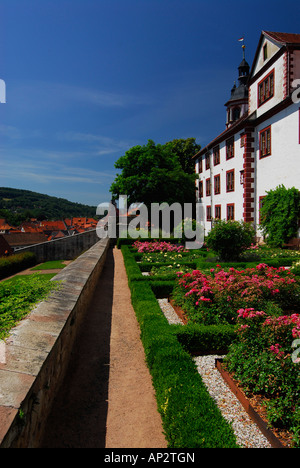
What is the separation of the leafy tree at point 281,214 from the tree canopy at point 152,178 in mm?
14025

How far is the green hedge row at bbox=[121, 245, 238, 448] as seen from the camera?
8.86ft

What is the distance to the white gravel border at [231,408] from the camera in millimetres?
3176

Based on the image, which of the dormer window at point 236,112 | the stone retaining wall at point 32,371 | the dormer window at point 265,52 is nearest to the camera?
the stone retaining wall at point 32,371

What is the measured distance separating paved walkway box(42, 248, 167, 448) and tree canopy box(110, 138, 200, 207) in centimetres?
2548

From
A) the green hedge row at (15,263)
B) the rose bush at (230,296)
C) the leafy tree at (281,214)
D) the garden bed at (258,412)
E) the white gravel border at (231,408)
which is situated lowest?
the green hedge row at (15,263)

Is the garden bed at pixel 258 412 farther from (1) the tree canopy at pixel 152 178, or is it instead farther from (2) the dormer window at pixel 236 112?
(2) the dormer window at pixel 236 112

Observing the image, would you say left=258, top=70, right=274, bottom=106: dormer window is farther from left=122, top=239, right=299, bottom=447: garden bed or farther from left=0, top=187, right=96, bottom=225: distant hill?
left=0, top=187, right=96, bottom=225: distant hill

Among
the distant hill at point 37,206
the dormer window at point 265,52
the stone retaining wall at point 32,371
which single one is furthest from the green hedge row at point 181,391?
the distant hill at point 37,206

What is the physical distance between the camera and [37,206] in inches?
7170

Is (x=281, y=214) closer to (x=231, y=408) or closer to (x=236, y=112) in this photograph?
(x=231, y=408)

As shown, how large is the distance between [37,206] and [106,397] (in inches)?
7591

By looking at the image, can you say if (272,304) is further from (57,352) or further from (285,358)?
(57,352)

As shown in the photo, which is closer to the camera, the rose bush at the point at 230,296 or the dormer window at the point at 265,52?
the rose bush at the point at 230,296

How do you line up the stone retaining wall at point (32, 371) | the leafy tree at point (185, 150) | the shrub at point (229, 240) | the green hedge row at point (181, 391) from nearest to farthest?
1. the stone retaining wall at point (32, 371)
2. the green hedge row at point (181, 391)
3. the shrub at point (229, 240)
4. the leafy tree at point (185, 150)
